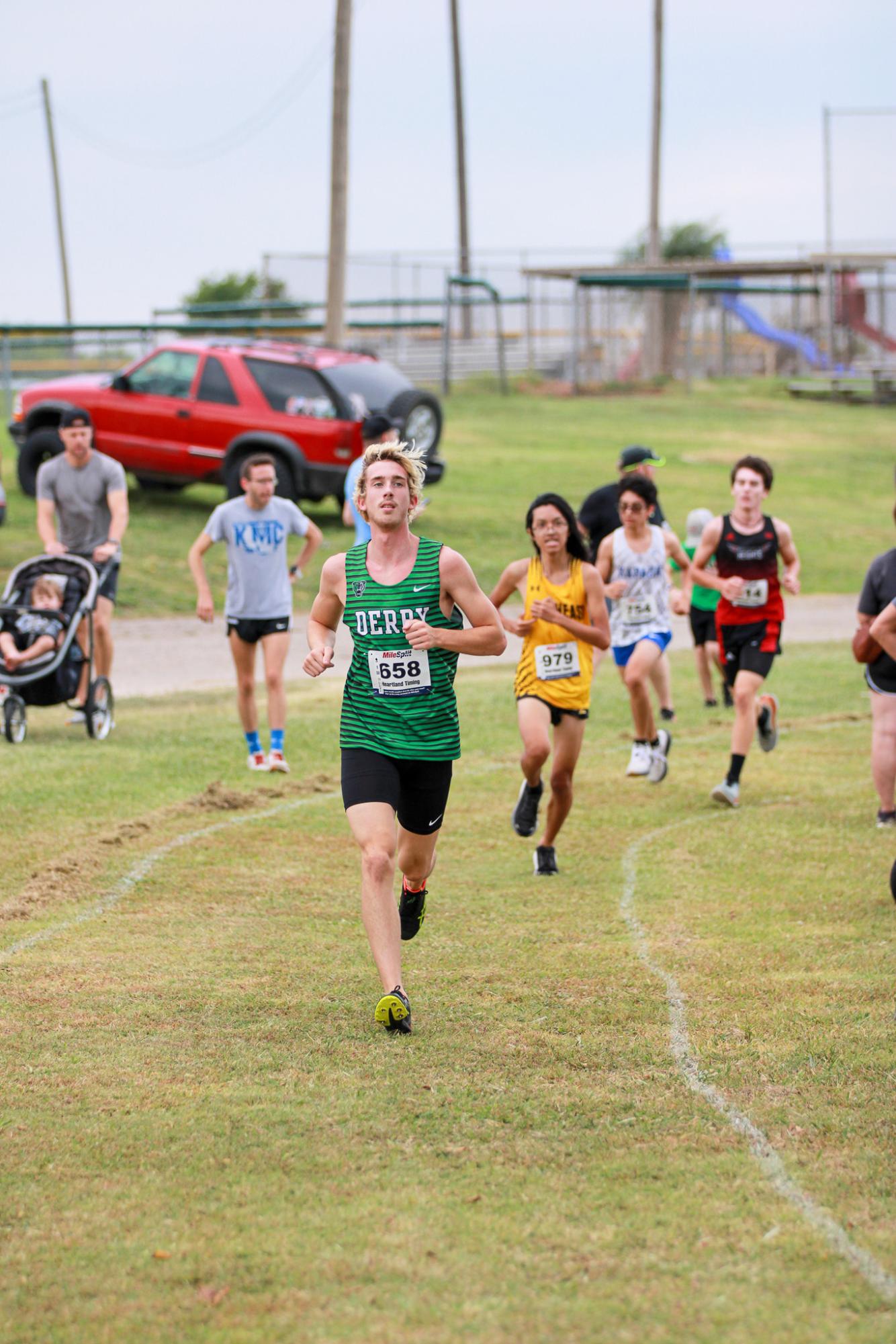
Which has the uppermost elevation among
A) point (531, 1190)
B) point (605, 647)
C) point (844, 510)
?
point (605, 647)

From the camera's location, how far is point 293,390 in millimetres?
21188

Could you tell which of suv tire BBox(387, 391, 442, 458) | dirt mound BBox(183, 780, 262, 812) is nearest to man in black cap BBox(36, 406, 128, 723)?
dirt mound BBox(183, 780, 262, 812)

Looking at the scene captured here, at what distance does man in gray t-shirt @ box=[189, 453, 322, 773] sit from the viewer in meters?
10.5

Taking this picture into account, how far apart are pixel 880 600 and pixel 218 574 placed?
12437 mm

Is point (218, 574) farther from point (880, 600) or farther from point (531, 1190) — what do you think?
point (531, 1190)

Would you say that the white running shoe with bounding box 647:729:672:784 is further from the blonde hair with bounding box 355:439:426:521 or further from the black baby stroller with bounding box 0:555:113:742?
the blonde hair with bounding box 355:439:426:521

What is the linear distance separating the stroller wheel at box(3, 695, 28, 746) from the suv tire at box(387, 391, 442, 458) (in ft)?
33.8

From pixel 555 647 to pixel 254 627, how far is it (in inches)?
111

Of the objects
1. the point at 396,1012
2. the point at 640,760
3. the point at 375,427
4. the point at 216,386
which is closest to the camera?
the point at 396,1012

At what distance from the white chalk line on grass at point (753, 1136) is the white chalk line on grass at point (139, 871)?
2440 millimetres

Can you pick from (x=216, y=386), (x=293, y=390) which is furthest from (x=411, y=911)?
(x=216, y=386)

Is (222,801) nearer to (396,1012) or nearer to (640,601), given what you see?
(640,601)

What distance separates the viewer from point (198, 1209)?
4375mm

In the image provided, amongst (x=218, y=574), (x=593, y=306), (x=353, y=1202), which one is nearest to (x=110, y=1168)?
(x=353, y=1202)
